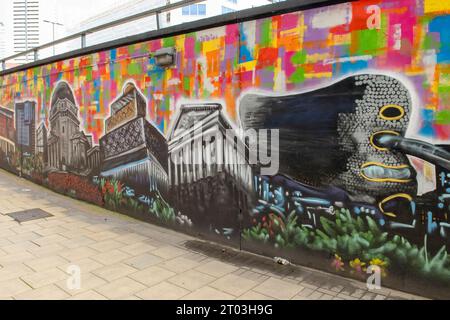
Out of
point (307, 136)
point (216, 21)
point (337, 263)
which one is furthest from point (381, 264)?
point (216, 21)

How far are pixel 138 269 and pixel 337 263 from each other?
231 cm

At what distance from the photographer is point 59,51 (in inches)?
347

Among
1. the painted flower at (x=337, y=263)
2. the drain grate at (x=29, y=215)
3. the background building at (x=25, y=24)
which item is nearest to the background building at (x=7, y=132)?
the drain grate at (x=29, y=215)

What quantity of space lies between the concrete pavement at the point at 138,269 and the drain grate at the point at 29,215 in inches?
10.5

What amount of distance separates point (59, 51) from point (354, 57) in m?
7.64

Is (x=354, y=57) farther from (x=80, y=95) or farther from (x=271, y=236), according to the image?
(x=80, y=95)

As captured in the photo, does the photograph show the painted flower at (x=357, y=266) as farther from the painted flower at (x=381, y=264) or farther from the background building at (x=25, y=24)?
the background building at (x=25, y=24)

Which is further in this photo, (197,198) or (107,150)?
(107,150)

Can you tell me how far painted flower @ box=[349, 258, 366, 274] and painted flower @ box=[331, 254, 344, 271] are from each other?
4.4 inches

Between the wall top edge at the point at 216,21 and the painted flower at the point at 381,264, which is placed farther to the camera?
the wall top edge at the point at 216,21

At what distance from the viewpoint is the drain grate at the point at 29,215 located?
21.8ft

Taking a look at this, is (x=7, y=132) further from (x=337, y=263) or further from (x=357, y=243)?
(x=357, y=243)

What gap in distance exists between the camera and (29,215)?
6863 millimetres
